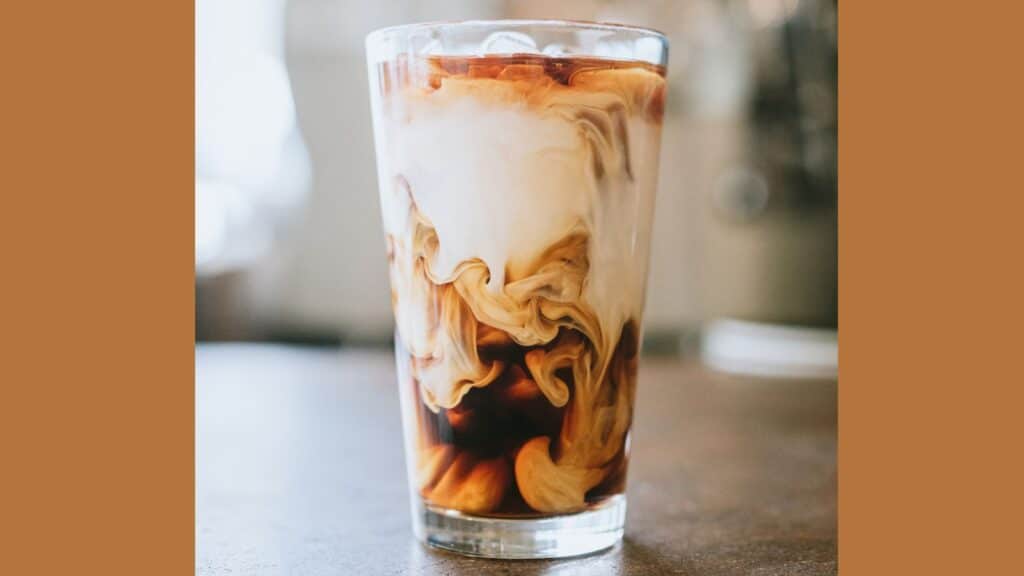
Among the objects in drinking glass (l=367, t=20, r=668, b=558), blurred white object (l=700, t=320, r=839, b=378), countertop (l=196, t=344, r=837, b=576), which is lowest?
blurred white object (l=700, t=320, r=839, b=378)

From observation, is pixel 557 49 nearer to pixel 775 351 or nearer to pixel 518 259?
pixel 518 259

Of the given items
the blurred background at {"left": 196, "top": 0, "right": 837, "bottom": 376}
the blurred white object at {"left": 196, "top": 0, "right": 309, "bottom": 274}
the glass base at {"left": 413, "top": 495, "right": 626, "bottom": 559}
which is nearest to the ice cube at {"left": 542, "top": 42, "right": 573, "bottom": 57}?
the glass base at {"left": 413, "top": 495, "right": 626, "bottom": 559}

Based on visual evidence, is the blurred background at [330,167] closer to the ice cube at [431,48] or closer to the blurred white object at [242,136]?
the blurred white object at [242,136]

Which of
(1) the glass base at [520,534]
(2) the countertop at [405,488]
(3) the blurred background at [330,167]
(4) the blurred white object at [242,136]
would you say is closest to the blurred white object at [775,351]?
(2) the countertop at [405,488]

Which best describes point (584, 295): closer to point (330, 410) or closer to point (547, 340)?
point (547, 340)

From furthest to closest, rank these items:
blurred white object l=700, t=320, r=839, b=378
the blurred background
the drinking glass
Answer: the blurred background
blurred white object l=700, t=320, r=839, b=378
the drinking glass

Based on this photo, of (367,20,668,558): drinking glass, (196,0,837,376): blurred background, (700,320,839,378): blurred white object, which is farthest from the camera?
(196,0,837,376): blurred background

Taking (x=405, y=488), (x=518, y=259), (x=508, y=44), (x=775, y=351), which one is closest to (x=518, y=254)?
(x=518, y=259)

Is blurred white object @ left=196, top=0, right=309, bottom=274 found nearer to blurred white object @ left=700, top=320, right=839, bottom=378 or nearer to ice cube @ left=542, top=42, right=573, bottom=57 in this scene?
blurred white object @ left=700, top=320, right=839, bottom=378
